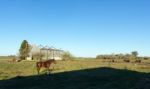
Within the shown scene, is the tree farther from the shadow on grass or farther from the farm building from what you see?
the shadow on grass

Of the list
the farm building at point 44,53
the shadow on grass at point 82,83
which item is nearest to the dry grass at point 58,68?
the shadow on grass at point 82,83

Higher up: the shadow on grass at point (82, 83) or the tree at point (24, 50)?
the tree at point (24, 50)

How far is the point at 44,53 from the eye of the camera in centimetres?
13312

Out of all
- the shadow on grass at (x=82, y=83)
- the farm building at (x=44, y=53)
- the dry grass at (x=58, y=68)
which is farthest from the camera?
the farm building at (x=44, y=53)

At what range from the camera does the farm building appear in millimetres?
129725

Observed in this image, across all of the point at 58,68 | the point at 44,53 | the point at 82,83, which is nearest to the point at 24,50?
the point at 44,53

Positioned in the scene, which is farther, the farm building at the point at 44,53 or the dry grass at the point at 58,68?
the farm building at the point at 44,53

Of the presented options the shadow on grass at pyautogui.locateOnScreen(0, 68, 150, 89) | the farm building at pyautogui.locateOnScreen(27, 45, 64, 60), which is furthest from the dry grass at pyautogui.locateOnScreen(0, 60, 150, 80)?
the farm building at pyautogui.locateOnScreen(27, 45, 64, 60)

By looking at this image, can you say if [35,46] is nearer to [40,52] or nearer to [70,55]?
[40,52]

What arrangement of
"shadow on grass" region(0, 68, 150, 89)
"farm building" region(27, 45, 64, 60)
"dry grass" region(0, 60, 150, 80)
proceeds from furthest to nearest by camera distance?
"farm building" region(27, 45, 64, 60) → "dry grass" region(0, 60, 150, 80) → "shadow on grass" region(0, 68, 150, 89)

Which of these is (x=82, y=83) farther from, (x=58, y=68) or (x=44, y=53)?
(x=44, y=53)

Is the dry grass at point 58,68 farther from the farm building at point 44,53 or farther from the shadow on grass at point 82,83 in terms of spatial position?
the farm building at point 44,53

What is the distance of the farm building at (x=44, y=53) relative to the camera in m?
130

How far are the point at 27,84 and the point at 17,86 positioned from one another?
1140mm
